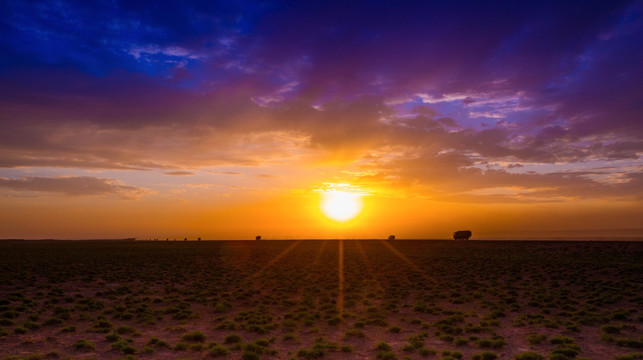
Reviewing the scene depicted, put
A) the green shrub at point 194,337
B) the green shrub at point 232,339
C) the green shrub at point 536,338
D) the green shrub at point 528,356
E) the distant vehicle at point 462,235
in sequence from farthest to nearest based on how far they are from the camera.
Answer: the distant vehicle at point 462,235 → the green shrub at point 194,337 → the green shrub at point 232,339 → the green shrub at point 536,338 → the green shrub at point 528,356

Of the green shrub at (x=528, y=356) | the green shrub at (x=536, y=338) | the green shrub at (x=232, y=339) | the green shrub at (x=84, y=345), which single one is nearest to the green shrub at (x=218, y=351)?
the green shrub at (x=232, y=339)

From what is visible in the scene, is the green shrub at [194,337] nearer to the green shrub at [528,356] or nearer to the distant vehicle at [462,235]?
the green shrub at [528,356]

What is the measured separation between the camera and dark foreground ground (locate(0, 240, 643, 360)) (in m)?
14.4

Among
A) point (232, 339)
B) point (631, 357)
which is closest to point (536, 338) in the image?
point (631, 357)

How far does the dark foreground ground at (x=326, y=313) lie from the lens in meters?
14.4

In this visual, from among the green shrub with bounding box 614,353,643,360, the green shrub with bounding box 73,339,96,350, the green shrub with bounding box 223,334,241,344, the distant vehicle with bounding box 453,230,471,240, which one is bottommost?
the green shrub with bounding box 223,334,241,344

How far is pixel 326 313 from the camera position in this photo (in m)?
21.0

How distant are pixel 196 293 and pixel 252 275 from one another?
9.61 metres

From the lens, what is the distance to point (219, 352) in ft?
45.5

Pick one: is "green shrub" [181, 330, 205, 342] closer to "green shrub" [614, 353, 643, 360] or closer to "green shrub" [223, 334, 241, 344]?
"green shrub" [223, 334, 241, 344]

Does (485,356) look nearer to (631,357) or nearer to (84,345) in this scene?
(631,357)

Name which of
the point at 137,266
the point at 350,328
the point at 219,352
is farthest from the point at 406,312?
the point at 137,266

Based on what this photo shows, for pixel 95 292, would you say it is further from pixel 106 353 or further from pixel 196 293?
pixel 106 353

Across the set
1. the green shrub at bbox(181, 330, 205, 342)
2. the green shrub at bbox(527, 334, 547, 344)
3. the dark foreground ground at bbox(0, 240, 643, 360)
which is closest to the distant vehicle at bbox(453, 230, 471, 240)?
the dark foreground ground at bbox(0, 240, 643, 360)
